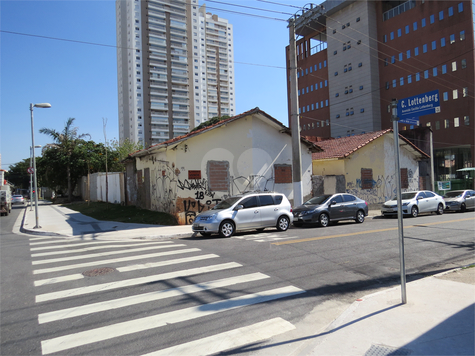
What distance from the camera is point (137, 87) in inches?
3939

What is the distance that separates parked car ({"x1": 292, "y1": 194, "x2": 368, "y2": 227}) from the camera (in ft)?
50.7

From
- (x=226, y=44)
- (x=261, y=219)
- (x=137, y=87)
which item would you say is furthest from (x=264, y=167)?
(x=226, y=44)

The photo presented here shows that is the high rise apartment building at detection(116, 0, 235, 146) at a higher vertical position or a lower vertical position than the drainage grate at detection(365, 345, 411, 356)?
higher

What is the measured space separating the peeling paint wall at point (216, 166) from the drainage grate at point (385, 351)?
13628 millimetres

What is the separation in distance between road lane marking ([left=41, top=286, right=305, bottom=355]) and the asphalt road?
0.05ft

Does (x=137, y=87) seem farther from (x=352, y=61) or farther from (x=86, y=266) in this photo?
(x=86, y=266)

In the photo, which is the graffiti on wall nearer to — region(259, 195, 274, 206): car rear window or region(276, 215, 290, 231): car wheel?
region(276, 215, 290, 231): car wheel

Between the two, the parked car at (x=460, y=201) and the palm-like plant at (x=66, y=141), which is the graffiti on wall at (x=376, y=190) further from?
the palm-like plant at (x=66, y=141)

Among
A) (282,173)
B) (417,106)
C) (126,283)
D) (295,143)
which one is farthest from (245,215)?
(417,106)

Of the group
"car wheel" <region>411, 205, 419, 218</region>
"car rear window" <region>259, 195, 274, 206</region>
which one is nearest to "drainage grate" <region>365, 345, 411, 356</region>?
"car rear window" <region>259, 195, 274, 206</region>

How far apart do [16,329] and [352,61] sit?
210ft

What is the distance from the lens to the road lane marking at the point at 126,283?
20.3ft

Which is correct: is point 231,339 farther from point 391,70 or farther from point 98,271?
point 391,70

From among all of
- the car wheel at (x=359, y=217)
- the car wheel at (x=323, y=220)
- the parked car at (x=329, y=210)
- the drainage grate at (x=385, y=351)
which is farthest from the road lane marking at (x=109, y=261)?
the car wheel at (x=359, y=217)
